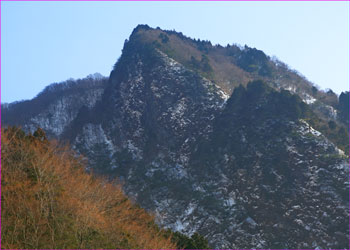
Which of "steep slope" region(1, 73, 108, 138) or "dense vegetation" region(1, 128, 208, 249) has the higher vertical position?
"steep slope" region(1, 73, 108, 138)

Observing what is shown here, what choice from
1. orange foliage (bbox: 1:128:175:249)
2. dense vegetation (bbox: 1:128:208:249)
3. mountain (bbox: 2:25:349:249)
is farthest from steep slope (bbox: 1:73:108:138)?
orange foliage (bbox: 1:128:175:249)

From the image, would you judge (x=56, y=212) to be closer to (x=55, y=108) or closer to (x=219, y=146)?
(x=219, y=146)

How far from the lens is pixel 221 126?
78625 millimetres

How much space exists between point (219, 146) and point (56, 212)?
49.6m

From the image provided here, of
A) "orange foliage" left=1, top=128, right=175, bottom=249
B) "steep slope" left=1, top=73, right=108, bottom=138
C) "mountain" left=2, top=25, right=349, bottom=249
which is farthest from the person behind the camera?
"steep slope" left=1, top=73, right=108, bottom=138

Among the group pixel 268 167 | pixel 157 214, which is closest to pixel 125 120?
pixel 157 214

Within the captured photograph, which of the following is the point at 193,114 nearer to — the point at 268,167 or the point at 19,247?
the point at 268,167

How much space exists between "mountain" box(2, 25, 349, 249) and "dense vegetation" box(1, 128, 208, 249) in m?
21.8

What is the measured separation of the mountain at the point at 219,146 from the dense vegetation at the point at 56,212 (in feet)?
71.4

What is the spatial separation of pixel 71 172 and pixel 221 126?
43924 mm

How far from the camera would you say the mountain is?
55281 millimetres

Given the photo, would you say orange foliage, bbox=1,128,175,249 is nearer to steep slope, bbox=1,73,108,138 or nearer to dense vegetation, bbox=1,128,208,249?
dense vegetation, bbox=1,128,208,249

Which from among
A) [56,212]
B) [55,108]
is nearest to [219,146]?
[56,212]

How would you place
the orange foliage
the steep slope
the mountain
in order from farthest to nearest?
1. the steep slope
2. the mountain
3. the orange foliage
